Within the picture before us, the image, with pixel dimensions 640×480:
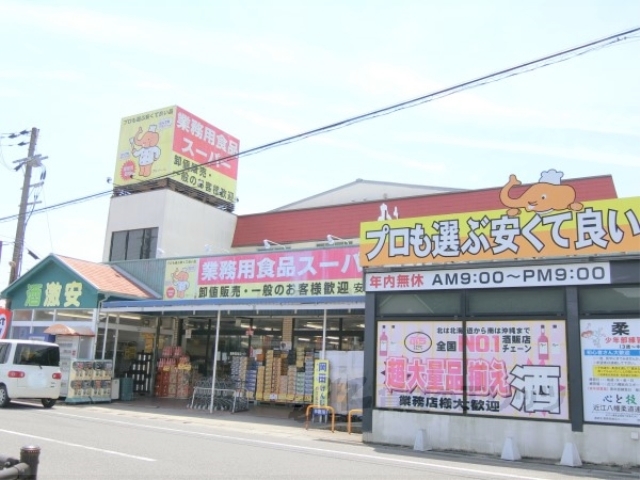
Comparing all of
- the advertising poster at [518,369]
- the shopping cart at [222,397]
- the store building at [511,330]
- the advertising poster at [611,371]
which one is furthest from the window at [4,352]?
the advertising poster at [611,371]

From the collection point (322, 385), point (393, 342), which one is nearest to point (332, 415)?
point (322, 385)

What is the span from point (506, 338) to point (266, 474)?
238 inches

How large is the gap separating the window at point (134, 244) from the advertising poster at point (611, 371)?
1972 centimetres

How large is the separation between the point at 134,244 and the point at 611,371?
2167cm

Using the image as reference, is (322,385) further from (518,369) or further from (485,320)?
(518,369)

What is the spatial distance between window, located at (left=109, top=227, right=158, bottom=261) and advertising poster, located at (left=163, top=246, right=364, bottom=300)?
444cm

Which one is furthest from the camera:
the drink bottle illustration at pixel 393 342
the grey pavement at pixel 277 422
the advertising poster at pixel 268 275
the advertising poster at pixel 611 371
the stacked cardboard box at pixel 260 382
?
the stacked cardboard box at pixel 260 382

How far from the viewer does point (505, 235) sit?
12.1 meters

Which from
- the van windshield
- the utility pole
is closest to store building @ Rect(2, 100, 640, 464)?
the van windshield

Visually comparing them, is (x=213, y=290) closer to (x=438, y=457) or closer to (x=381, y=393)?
(x=381, y=393)

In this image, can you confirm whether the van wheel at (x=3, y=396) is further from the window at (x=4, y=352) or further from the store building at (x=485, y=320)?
the store building at (x=485, y=320)

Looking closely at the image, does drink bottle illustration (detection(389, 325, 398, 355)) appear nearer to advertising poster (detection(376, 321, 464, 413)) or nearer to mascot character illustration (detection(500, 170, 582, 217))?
advertising poster (detection(376, 321, 464, 413))

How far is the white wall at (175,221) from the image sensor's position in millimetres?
26844

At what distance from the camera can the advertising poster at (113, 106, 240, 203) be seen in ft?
93.8
